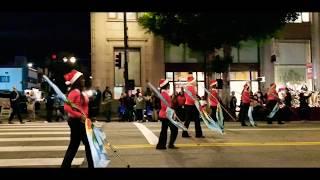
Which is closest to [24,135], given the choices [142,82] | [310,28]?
[142,82]

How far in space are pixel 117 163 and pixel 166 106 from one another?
7.64 feet

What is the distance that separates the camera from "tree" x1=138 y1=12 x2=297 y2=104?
27141 millimetres

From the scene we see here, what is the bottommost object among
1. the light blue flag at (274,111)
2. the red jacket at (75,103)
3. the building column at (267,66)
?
the light blue flag at (274,111)

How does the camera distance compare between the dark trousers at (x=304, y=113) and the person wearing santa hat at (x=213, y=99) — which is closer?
the person wearing santa hat at (x=213, y=99)

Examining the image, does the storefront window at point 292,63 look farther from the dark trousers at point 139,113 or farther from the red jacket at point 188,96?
the red jacket at point 188,96

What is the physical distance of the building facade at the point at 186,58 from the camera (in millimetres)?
33438

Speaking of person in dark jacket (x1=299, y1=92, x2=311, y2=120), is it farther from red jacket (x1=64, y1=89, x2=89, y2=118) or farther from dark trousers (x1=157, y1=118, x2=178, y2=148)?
red jacket (x1=64, y1=89, x2=89, y2=118)

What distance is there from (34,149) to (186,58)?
69.1 ft

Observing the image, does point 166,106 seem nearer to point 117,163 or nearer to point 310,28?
point 117,163

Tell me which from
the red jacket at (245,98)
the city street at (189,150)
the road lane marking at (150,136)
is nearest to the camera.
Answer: the city street at (189,150)

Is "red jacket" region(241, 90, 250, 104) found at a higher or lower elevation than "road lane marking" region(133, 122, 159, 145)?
higher

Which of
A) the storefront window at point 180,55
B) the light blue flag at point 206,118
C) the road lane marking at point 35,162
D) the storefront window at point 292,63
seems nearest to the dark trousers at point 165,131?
the road lane marking at point 35,162

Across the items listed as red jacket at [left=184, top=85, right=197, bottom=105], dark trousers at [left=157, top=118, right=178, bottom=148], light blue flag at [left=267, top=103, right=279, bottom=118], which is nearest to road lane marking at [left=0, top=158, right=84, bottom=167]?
dark trousers at [left=157, top=118, right=178, bottom=148]

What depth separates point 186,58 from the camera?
33562mm
